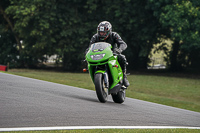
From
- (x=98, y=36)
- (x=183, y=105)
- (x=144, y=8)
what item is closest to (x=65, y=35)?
(x=144, y=8)

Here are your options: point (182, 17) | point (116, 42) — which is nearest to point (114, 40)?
point (116, 42)

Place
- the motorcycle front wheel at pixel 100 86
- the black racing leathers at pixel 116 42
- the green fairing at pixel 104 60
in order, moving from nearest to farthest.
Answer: the motorcycle front wheel at pixel 100 86 < the green fairing at pixel 104 60 < the black racing leathers at pixel 116 42

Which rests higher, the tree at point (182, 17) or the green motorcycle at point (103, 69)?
the tree at point (182, 17)

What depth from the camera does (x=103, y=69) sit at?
9.25 m

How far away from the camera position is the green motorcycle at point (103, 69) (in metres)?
8.91

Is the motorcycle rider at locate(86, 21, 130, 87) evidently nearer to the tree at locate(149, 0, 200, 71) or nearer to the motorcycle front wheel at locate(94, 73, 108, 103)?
the motorcycle front wheel at locate(94, 73, 108, 103)

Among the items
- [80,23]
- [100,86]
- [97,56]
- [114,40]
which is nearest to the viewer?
[100,86]

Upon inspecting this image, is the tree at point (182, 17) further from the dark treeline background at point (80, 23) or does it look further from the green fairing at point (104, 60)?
the green fairing at point (104, 60)

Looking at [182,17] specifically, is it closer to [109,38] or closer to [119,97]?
[119,97]

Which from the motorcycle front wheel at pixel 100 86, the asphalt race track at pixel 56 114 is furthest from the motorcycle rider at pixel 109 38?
the asphalt race track at pixel 56 114

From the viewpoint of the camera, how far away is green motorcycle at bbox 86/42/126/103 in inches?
351

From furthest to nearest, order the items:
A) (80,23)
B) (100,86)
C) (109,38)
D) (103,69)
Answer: (80,23) < (109,38) < (103,69) < (100,86)

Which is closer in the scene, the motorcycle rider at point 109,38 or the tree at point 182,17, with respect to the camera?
the motorcycle rider at point 109,38

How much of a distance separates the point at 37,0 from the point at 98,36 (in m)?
22.5
